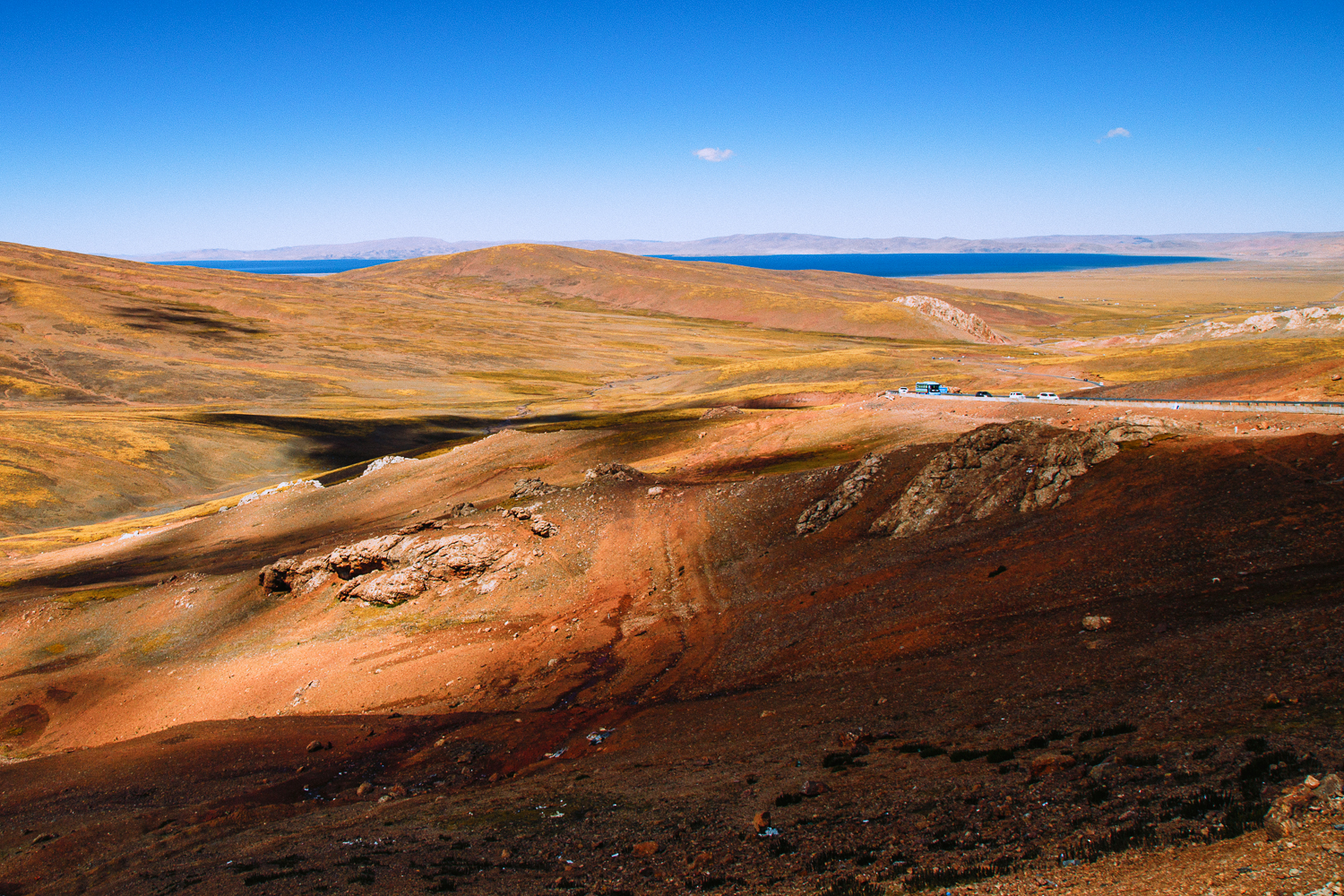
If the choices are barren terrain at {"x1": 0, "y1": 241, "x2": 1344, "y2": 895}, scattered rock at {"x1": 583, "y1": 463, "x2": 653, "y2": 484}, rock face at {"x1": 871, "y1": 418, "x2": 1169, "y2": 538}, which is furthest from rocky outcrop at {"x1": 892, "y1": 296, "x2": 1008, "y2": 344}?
scattered rock at {"x1": 583, "y1": 463, "x2": 653, "y2": 484}

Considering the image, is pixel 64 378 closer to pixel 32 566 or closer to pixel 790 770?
pixel 32 566

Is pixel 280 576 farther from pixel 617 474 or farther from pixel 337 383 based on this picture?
pixel 337 383

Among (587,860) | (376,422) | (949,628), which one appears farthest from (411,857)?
(376,422)

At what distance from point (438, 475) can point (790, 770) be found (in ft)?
175

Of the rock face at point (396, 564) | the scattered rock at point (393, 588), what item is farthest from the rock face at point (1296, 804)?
the scattered rock at point (393, 588)

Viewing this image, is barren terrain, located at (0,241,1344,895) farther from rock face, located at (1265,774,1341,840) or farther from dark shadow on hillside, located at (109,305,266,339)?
dark shadow on hillside, located at (109,305,266,339)

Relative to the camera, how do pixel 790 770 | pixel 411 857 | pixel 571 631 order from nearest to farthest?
1. pixel 411 857
2. pixel 790 770
3. pixel 571 631

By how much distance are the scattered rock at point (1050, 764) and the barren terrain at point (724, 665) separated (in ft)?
0.34

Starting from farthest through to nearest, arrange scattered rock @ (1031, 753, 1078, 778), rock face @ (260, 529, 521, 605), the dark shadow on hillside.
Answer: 1. the dark shadow on hillside
2. rock face @ (260, 529, 521, 605)
3. scattered rock @ (1031, 753, 1078, 778)

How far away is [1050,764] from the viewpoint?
18.0 metres

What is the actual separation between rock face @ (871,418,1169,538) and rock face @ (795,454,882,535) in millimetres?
2691

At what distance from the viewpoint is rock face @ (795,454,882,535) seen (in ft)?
147

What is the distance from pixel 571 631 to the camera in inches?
1576

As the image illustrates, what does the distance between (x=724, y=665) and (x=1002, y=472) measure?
20576mm
